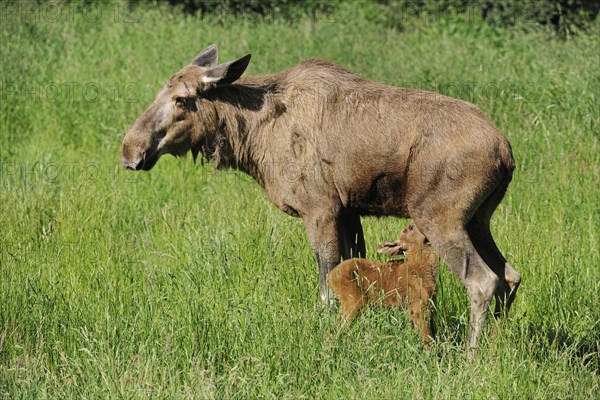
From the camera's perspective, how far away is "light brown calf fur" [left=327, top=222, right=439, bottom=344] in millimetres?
6852

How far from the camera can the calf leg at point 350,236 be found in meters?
7.47

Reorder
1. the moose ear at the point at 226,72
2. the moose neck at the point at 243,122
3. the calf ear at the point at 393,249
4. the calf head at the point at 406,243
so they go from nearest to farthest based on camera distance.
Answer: the calf head at the point at 406,243 < the calf ear at the point at 393,249 < the moose ear at the point at 226,72 < the moose neck at the point at 243,122

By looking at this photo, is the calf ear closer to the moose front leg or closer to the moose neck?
the moose front leg

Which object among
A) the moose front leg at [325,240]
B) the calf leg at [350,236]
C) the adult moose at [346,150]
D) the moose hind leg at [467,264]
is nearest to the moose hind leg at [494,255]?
the adult moose at [346,150]

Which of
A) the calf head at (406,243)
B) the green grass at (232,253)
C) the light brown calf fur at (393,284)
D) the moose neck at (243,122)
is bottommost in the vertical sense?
the green grass at (232,253)

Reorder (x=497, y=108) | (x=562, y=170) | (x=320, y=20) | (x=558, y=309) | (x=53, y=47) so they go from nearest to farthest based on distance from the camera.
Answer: (x=558, y=309), (x=562, y=170), (x=497, y=108), (x=53, y=47), (x=320, y=20)

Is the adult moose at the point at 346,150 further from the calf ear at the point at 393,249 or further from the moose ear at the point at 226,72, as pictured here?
the calf ear at the point at 393,249

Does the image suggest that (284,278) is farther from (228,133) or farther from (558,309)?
(558,309)

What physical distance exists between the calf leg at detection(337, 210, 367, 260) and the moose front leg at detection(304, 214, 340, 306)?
0.71ft

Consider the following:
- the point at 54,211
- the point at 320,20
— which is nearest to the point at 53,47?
the point at 320,20

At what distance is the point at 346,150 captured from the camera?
23.5 feet

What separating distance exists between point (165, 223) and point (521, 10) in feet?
36.2

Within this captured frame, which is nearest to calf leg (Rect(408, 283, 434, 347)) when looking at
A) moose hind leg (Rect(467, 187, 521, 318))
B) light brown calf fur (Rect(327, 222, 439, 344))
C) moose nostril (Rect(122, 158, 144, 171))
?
light brown calf fur (Rect(327, 222, 439, 344))

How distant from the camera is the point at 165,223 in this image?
356 inches
